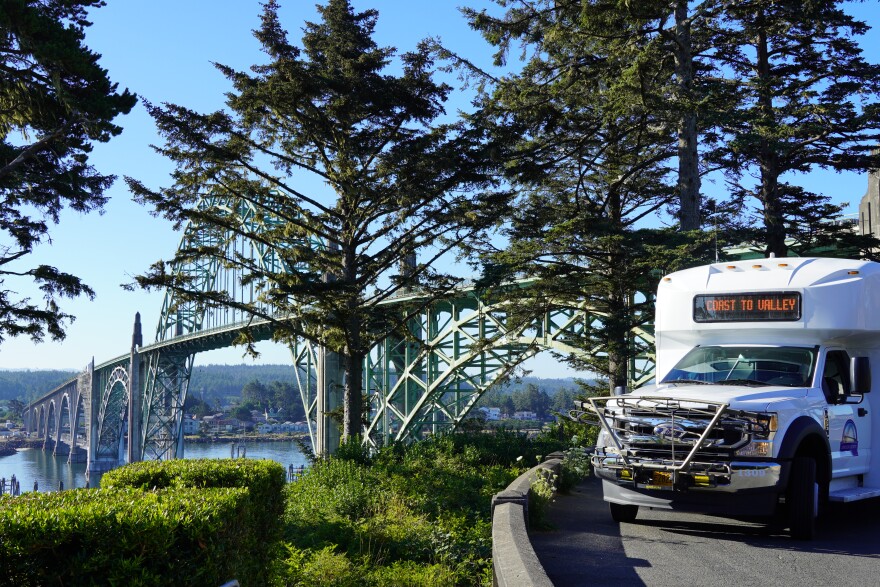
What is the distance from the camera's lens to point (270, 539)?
670 cm

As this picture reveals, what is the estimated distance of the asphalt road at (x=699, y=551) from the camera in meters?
6.63

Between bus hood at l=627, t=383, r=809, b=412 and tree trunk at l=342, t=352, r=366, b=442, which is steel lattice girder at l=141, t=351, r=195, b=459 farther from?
bus hood at l=627, t=383, r=809, b=412

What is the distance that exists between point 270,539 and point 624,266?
12.3 m

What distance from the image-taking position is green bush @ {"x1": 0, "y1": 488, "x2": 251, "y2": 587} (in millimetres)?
4031

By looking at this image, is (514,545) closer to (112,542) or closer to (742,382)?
(112,542)

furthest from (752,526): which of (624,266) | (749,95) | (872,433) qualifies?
(749,95)

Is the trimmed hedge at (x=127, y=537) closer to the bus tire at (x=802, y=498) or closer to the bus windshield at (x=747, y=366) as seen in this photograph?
the bus tire at (x=802, y=498)

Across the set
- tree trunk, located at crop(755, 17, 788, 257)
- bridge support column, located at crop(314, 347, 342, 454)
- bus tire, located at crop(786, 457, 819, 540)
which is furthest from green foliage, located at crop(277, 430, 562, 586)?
bridge support column, located at crop(314, 347, 342, 454)

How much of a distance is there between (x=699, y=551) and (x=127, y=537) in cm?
516

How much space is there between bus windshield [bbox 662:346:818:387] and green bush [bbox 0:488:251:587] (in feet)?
18.7

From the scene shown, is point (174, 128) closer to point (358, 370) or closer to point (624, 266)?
point (358, 370)

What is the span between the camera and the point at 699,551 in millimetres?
7625

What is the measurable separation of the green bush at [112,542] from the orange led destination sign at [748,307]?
6.16 m

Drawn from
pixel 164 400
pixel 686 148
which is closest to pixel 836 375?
pixel 686 148
